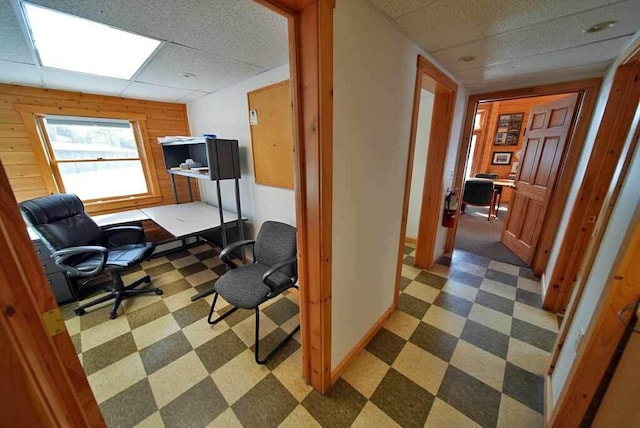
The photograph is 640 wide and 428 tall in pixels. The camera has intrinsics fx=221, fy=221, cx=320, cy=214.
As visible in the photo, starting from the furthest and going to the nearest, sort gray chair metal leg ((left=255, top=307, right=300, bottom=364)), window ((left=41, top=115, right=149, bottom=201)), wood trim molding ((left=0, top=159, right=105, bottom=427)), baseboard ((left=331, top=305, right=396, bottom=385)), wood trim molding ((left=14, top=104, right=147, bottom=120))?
window ((left=41, top=115, right=149, bottom=201)) < wood trim molding ((left=14, top=104, right=147, bottom=120)) < gray chair metal leg ((left=255, top=307, right=300, bottom=364)) < baseboard ((left=331, top=305, right=396, bottom=385)) < wood trim molding ((left=0, top=159, right=105, bottom=427))

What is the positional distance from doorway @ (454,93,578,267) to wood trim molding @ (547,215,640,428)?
223 cm

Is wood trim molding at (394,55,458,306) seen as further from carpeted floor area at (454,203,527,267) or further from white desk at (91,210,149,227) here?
white desk at (91,210,149,227)

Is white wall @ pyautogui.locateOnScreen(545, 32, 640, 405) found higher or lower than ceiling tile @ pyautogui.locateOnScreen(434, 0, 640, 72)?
lower

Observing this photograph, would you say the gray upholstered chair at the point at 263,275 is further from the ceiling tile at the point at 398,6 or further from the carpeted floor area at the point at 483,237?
the carpeted floor area at the point at 483,237

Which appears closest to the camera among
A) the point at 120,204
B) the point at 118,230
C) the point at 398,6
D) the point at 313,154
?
the point at 313,154

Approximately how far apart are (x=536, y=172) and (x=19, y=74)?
5482 millimetres

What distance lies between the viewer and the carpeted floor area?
315 centimetres

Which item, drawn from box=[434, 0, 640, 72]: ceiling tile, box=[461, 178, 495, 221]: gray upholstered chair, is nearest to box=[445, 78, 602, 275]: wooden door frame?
box=[434, 0, 640, 72]: ceiling tile

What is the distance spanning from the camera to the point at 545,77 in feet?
7.06

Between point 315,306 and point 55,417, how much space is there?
0.94 metres

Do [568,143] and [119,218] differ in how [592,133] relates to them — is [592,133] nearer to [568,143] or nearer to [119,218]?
[568,143]

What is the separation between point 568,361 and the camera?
116cm

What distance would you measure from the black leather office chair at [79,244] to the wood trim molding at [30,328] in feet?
6.05

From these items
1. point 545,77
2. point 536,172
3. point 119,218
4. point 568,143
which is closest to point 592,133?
point 568,143
